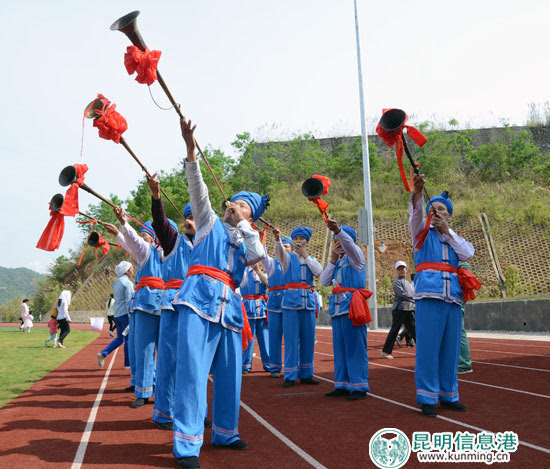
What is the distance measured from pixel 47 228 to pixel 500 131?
148ft

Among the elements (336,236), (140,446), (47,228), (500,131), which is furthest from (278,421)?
(500,131)

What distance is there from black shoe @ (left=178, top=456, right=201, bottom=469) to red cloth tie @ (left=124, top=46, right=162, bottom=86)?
2.71 meters

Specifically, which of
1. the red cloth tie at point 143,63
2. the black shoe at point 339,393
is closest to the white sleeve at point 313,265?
the black shoe at point 339,393

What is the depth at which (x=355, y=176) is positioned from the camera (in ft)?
137

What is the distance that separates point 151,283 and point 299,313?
2.44 m

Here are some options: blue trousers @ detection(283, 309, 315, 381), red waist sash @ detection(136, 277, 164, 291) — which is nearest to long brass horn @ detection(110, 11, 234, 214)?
red waist sash @ detection(136, 277, 164, 291)

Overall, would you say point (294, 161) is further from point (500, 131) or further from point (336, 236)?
point (336, 236)

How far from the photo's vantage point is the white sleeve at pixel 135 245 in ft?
19.0

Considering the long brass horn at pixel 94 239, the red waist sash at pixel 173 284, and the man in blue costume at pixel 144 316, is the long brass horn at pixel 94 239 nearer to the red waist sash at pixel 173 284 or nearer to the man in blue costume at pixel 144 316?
the man in blue costume at pixel 144 316

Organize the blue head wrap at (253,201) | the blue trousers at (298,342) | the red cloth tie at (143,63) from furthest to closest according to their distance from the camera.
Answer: the blue trousers at (298,342) < the blue head wrap at (253,201) < the red cloth tie at (143,63)

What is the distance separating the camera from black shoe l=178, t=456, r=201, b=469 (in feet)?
12.0

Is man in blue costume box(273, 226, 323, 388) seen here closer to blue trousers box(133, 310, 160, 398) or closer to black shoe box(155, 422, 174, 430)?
blue trousers box(133, 310, 160, 398)

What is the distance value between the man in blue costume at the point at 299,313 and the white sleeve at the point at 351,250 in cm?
96

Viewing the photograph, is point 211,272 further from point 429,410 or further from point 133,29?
point 429,410
